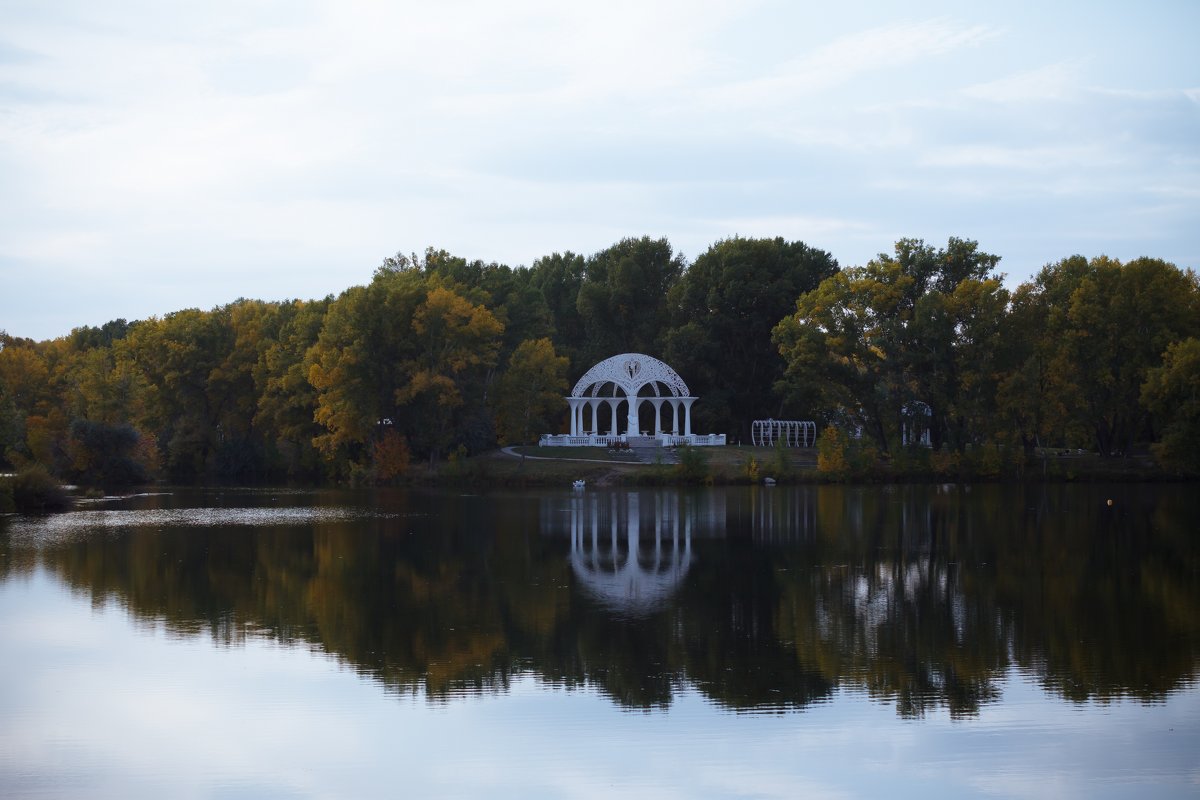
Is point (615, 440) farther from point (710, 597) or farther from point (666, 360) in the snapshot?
point (710, 597)

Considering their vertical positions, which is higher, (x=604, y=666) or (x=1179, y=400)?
(x=1179, y=400)

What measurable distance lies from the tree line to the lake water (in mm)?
26697

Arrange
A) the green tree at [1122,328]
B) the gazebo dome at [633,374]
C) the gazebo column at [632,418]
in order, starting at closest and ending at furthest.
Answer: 1. the green tree at [1122,328]
2. the gazebo column at [632,418]
3. the gazebo dome at [633,374]

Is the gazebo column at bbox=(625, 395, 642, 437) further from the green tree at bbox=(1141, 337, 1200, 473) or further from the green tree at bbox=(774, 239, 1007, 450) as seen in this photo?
the green tree at bbox=(1141, 337, 1200, 473)

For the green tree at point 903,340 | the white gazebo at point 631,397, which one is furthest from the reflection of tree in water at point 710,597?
the white gazebo at point 631,397

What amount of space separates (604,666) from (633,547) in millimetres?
13834

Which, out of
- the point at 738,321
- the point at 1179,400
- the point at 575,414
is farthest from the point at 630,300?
the point at 1179,400

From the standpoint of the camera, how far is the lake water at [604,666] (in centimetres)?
1210

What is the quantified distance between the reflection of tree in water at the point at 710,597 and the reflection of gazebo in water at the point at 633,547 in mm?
116

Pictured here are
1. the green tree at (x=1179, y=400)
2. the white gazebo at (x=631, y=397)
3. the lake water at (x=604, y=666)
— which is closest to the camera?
the lake water at (x=604, y=666)

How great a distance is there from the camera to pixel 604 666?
16.3 meters

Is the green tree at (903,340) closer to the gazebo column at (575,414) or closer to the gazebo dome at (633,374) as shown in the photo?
the gazebo dome at (633,374)

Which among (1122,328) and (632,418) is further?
(632,418)

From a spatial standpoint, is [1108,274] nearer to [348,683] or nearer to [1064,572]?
[1064,572]
